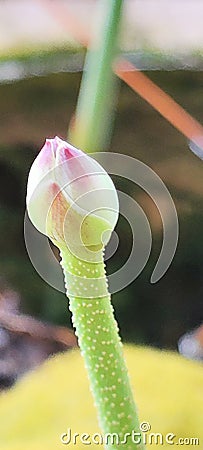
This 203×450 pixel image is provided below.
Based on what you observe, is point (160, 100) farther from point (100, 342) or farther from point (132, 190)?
point (100, 342)

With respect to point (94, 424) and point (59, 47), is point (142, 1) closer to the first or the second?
point (59, 47)

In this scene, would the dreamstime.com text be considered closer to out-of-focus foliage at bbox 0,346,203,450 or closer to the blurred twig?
out-of-focus foliage at bbox 0,346,203,450

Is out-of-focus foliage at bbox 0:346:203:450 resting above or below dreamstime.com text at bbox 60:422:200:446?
above

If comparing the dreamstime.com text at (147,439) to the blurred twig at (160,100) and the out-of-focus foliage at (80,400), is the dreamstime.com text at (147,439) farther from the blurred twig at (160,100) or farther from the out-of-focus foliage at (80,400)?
the blurred twig at (160,100)

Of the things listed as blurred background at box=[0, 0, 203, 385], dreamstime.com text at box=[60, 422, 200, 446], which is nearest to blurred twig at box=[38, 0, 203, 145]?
blurred background at box=[0, 0, 203, 385]

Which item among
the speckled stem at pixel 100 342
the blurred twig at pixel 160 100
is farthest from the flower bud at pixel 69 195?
the blurred twig at pixel 160 100

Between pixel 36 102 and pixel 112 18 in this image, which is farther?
pixel 36 102

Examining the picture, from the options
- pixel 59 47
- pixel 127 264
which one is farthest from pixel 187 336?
pixel 59 47
